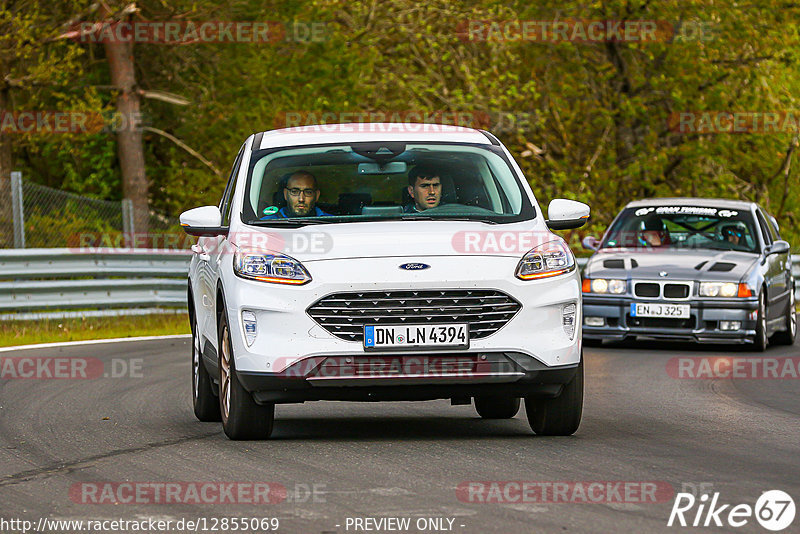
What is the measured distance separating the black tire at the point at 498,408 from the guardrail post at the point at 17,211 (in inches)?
456

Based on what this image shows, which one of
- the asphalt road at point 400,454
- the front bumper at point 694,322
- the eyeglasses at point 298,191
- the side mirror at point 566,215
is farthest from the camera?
the front bumper at point 694,322

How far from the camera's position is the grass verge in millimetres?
17656

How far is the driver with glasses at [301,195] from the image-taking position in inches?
360

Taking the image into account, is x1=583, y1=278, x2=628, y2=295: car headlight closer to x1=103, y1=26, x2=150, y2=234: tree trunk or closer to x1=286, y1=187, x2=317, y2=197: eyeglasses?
x1=286, y1=187, x2=317, y2=197: eyeglasses

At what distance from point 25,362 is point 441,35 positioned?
1653 cm

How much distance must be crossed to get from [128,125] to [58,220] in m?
7.60

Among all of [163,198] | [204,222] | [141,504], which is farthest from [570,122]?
[141,504]

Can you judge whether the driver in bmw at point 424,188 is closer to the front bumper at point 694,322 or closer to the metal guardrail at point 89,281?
the front bumper at point 694,322

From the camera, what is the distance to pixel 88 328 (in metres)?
18.8

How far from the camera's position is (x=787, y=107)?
1165 inches

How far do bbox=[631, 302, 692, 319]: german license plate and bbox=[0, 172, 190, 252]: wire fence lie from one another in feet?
28.0
